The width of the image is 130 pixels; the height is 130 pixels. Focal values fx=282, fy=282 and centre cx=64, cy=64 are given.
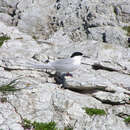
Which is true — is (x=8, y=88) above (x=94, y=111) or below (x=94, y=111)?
above

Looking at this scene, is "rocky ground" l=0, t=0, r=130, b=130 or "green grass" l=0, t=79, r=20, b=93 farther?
"green grass" l=0, t=79, r=20, b=93

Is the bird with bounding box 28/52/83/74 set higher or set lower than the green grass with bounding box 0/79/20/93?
higher

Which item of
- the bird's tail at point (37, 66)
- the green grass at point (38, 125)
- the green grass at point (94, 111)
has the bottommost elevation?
the green grass at point (38, 125)

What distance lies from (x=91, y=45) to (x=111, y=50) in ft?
3.20

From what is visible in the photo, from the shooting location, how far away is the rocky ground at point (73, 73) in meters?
8.34

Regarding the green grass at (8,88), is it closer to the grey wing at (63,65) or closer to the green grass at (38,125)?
the green grass at (38,125)

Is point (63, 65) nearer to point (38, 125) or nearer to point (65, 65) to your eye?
point (65, 65)

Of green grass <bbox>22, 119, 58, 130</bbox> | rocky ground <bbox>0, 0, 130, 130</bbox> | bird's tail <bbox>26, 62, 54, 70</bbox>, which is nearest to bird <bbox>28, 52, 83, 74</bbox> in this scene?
bird's tail <bbox>26, 62, 54, 70</bbox>

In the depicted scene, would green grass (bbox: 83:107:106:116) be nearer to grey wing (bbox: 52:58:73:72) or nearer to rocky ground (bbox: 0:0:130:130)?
rocky ground (bbox: 0:0:130:130)

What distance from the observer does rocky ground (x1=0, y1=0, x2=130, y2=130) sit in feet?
27.3

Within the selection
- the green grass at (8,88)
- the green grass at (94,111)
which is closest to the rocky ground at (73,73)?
the green grass at (8,88)

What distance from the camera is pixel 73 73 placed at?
10672 millimetres

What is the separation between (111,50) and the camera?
43.5 feet

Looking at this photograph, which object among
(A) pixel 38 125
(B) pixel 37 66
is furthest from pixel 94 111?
(B) pixel 37 66
